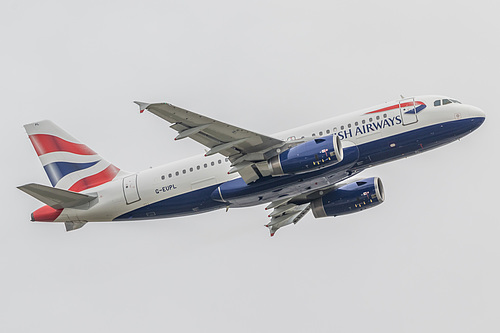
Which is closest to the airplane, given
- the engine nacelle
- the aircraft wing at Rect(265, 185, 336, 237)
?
the engine nacelle

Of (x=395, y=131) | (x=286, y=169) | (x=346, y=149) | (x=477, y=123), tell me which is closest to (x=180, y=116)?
(x=286, y=169)

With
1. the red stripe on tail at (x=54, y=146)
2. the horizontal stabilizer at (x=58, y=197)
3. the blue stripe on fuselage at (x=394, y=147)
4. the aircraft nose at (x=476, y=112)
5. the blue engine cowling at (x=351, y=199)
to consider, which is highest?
the red stripe on tail at (x=54, y=146)

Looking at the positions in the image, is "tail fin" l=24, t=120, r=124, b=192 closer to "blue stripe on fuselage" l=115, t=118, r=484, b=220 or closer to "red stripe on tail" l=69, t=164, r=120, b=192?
"red stripe on tail" l=69, t=164, r=120, b=192

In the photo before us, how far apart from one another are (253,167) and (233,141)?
2.00 m

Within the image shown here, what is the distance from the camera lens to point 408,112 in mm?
45375

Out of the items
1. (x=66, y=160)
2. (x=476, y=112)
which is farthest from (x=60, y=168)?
(x=476, y=112)

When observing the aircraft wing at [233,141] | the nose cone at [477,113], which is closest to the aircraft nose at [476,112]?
the nose cone at [477,113]

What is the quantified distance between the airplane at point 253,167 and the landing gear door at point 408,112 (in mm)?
58

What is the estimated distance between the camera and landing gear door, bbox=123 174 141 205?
48969mm

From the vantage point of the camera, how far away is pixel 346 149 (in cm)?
4453

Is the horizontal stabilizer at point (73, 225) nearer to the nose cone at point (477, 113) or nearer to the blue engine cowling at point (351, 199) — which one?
the blue engine cowling at point (351, 199)

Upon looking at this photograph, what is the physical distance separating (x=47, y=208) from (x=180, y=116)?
13.2 m

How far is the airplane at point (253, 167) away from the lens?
1724 inches

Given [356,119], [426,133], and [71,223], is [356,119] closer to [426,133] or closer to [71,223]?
[426,133]
